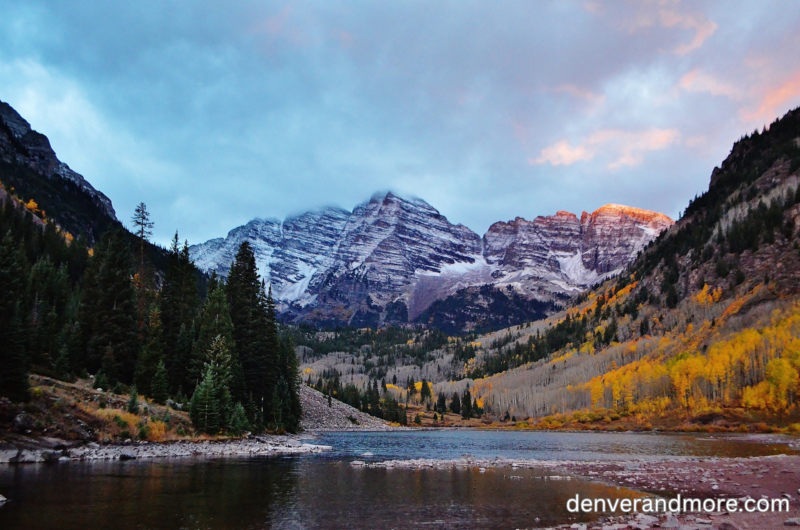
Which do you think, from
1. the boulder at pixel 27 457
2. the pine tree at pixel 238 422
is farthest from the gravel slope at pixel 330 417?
the boulder at pixel 27 457

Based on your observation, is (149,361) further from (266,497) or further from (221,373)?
(266,497)

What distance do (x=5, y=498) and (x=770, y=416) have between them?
130122 millimetres

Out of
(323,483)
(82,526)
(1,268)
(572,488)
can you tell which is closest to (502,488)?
(572,488)

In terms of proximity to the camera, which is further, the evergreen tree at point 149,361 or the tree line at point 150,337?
the evergreen tree at point 149,361

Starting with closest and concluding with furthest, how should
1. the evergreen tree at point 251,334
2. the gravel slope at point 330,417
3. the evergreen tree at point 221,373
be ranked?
1. the evergreen tree at point 221,373
2. the evergreen tree at point 251,334
3. the gravel slope at point 330,417

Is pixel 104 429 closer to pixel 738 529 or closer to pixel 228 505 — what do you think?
pixel 228 505

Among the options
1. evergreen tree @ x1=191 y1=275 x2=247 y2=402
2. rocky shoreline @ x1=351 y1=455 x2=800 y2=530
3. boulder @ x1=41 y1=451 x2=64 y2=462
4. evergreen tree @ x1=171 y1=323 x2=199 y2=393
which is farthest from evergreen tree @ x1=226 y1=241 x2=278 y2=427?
rocky shoreline @ x1=351 y1=455 x2=800 y2=530

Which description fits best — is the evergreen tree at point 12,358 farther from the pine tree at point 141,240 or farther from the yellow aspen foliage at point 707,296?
the yellow aspen foliage at point 707,296

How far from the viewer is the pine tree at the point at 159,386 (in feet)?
203

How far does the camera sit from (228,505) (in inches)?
1045

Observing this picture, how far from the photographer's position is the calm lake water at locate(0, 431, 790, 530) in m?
22.7

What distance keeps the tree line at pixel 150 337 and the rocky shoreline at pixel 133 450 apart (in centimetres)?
460

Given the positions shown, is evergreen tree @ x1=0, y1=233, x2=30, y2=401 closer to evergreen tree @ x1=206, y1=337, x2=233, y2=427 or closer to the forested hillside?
evergreen tree @ x1=206, y1=337, x2=233, y2=427

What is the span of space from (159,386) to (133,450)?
674 inches
